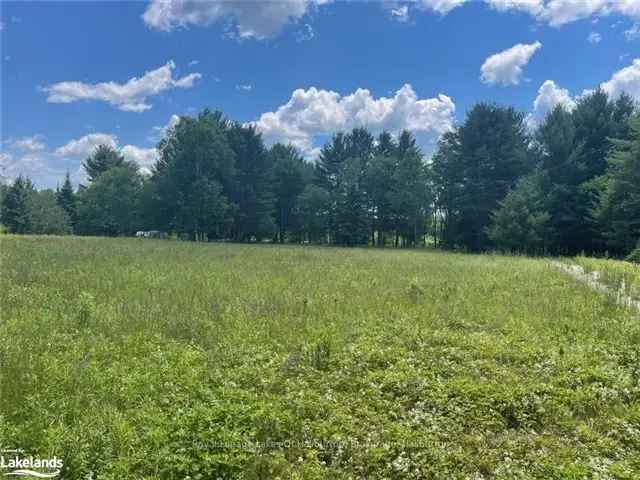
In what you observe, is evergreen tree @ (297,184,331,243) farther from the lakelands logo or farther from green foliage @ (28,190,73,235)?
the lakelands logo

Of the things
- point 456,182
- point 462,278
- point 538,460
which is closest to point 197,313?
point 538,460

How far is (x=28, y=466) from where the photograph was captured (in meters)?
2.79

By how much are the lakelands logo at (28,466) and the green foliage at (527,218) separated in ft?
89.4

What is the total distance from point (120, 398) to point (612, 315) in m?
7.53

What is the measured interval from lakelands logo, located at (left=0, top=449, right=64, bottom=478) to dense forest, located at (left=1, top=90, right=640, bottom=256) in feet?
82.2

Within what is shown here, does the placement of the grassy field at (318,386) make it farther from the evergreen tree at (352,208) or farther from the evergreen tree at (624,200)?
the evergreen tree at (352,208)

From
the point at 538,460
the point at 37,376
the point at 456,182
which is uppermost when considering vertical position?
the point at 456,182

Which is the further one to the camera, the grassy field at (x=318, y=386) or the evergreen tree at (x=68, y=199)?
the evergreen tree at (x=68, y=199)

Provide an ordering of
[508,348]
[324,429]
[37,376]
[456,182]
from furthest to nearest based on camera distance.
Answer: [456,182] < [508,348] < [37,376] < [324,429]

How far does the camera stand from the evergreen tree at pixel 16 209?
45.2 meters

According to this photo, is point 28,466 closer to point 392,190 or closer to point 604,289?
point 604,289

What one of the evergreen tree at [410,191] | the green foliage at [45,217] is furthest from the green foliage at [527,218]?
the green foliage at [45,217]

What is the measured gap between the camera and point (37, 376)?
156 inches

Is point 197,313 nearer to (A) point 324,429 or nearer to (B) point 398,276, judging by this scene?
(A) point 324,429
